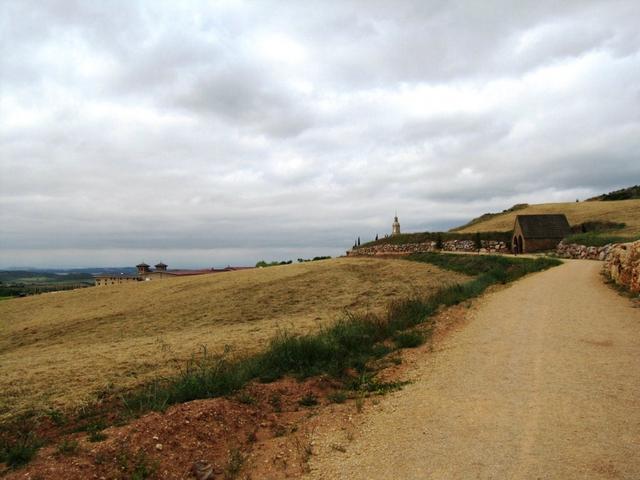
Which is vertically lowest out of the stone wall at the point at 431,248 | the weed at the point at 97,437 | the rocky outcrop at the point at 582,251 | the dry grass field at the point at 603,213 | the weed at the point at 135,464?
the weed at the point at 135,464

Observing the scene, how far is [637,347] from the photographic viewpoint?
862 centimetres

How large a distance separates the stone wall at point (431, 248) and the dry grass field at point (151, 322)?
41.3ft

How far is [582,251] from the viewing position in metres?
31.1

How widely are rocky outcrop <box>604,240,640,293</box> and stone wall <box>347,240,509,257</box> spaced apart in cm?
3014

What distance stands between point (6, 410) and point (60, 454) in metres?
4.57

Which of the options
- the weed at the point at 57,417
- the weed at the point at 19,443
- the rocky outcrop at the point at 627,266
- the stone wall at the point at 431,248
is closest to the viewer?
the weed at the point at 19,443

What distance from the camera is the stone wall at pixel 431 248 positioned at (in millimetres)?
47531

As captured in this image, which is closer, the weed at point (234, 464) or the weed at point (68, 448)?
the weed at point (234, 464)

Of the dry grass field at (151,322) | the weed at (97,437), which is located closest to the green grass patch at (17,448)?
the weed at (97,437)

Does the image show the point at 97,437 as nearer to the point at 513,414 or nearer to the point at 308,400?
the point at 308,400

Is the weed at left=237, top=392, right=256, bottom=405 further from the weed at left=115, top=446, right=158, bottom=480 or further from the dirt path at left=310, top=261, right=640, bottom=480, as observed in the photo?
the weed at left=115, top=446, right=158, bottom=480

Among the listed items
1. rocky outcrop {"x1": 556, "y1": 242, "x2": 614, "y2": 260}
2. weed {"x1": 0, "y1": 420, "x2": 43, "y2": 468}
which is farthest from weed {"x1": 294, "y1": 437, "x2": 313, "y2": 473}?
rocky outcrop {"x1": 556, "y1": 242, "x2": 614, "y2": 260}

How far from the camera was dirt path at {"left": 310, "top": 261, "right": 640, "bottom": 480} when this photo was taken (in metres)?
4.58

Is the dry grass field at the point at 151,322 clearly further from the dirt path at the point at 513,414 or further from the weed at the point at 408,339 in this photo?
the dirt path at the point at 513,414
